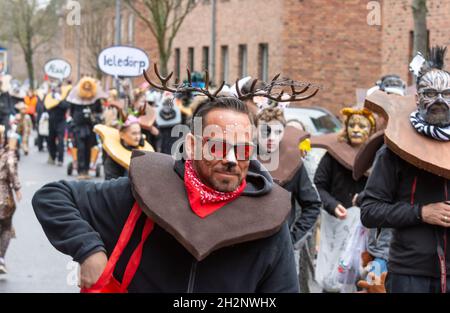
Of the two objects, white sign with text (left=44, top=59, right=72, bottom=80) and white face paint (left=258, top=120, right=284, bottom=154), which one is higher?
white face paint (left=258, top=120, right=284, bottom=154)

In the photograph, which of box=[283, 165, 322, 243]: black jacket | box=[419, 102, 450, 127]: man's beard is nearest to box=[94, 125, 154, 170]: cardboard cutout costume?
box=[283, 165, 322, 243]: black jacket

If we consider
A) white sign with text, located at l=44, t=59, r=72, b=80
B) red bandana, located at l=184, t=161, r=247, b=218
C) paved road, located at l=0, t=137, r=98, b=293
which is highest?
red bandana, located at l=184, t=161, r=247, b=218

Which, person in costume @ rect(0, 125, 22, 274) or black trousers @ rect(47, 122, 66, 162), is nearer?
person in costume @ rect(0, 125, 22, 274)

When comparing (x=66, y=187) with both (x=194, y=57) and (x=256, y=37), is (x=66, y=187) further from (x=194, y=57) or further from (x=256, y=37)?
(x=194, y=57)

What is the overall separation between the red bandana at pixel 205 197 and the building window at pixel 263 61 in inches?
1126

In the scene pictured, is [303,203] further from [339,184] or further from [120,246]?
[120,246]

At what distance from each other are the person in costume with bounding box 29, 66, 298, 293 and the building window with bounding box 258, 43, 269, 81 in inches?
1122

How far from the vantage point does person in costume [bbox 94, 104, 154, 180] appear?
33.5 feet

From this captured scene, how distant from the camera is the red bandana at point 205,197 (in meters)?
3.84

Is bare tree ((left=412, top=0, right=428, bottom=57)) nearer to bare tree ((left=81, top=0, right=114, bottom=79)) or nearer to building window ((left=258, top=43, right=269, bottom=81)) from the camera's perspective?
building window ((left=258, top=43, right=269, bottom=81))

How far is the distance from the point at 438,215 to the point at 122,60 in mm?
14531

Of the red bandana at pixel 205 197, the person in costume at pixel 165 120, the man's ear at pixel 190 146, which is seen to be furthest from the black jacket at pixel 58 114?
the red bandana at pixel 205 197

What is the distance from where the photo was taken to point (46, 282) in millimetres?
10266

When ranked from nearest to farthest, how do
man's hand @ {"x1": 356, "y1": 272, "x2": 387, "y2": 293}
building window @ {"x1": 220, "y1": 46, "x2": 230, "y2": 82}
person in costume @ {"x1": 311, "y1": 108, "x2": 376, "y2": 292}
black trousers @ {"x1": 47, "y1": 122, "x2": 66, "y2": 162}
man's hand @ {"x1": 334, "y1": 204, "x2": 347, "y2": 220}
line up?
1. man's hand @ {"x1": 356, "y1": 272, "x2": 387, "y2": 293}
2. man's hand @ {"x1": 334, "y1": 204, "x2": 347, "y2": 220}
3. person in costume @ {"x1": 311, "y1": 108, "x2": 376, "y2": 292}
4. black trousers @ {"x1": 47, "y1": 122, "x2": 66, "y2": 162}
5. building window @ {"x1": 220, "y1": 46, "x2": 230, "y2": 82}
